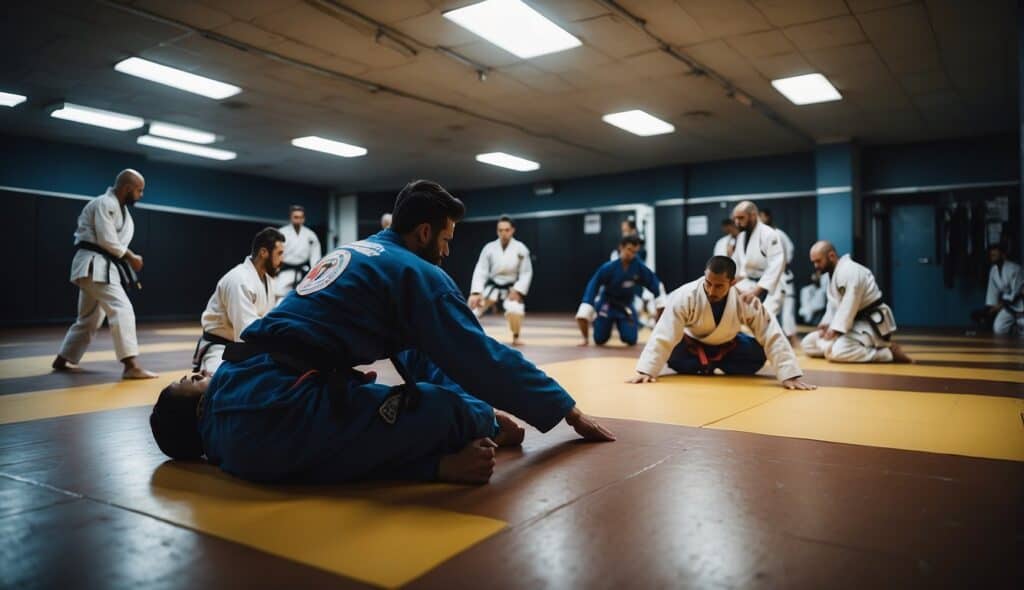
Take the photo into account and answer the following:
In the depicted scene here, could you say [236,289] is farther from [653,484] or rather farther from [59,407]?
[653,484]

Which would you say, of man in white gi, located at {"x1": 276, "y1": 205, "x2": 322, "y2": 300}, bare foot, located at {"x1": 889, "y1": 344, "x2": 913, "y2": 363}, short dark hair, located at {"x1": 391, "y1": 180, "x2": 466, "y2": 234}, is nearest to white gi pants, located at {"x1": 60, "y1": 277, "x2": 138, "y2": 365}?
short dark hair, located at {"x1": 391, "y1": 180, "x2": 466, "y2": 234}

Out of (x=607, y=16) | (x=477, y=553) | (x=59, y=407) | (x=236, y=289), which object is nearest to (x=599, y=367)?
(x=236, y=289)

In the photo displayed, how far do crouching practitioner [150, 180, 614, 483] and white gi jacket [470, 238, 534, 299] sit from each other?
6.64 metres

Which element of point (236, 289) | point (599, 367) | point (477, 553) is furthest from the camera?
point (599, 367)

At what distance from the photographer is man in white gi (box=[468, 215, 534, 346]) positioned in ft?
29.0

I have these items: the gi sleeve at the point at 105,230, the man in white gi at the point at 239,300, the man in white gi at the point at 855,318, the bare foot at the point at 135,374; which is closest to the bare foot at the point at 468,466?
the man in white gi at the point at 239,300

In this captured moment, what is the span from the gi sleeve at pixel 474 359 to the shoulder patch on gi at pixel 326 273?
0.99 ft

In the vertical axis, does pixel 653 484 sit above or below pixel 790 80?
below

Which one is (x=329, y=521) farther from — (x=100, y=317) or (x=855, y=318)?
(x=855, y=318)

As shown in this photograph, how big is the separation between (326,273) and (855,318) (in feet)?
18.9

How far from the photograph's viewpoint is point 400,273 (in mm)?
2164

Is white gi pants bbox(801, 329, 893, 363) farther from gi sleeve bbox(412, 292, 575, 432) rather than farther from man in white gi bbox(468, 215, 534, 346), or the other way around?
gi sleeve bbox(412, 292, 575, 432)

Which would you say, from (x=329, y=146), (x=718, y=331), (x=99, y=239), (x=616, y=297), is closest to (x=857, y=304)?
(x=718, y=331)

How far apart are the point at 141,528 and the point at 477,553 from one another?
3.04ft
